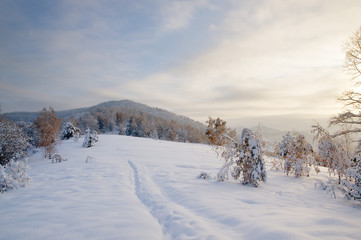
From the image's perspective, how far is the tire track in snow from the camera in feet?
12.0

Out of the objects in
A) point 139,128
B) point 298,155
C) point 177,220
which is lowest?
point 177,220

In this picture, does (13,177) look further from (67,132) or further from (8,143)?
(67,132)

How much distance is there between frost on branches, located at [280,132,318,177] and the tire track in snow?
Answer: 868cm

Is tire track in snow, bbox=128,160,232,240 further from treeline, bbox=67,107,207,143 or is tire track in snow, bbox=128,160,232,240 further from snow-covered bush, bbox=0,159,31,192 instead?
treeline, bbox=67,107,207,143

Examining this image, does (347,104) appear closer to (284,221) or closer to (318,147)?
(318,147)

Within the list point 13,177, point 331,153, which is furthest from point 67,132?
point 331,153

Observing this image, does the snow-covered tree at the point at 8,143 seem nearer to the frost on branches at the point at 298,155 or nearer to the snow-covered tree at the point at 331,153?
the frost on branches at the point at 298,155

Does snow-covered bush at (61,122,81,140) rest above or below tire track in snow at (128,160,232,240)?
above

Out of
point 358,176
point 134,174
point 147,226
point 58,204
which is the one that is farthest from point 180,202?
point 358,176

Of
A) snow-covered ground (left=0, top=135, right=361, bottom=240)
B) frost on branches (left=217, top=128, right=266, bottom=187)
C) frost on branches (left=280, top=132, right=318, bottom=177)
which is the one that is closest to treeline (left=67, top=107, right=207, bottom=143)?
frost on branches (left=280, top=132, right=318, bottom=177)

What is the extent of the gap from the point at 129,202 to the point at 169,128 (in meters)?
70.9

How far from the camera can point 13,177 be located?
6906 mm

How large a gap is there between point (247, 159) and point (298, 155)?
198 inches

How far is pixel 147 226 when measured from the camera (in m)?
3.85
